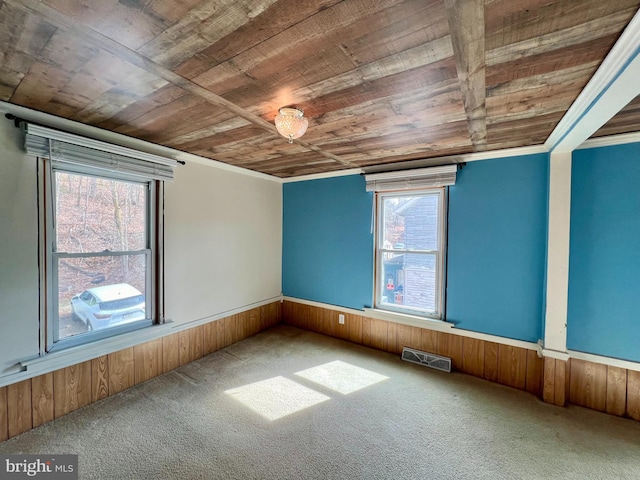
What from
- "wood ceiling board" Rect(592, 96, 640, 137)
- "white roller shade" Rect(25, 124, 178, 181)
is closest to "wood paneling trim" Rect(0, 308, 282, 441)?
"white roller shade" Rect(25, 124, 178, 181)

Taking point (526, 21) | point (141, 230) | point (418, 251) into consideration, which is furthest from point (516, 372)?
point (141, 230)

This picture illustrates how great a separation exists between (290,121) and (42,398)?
109 inches

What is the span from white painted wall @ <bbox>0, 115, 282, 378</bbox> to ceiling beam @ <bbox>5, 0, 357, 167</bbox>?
1.35m

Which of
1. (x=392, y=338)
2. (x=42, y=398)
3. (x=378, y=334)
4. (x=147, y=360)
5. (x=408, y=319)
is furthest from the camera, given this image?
(x=378, y=334)

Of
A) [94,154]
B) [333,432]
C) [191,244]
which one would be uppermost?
[94,154]

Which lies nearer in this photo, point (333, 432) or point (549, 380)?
point (333, 432)

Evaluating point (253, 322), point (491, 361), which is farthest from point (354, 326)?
point (491, 361)

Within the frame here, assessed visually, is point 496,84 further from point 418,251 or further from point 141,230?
point 141,230

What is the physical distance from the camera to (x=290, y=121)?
1.79 metres

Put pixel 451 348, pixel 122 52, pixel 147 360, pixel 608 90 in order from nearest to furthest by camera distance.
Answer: pixel 122 52 < pixel 608 90 < pixel 147 360 < pixel 451 348

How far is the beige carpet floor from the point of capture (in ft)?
5.55

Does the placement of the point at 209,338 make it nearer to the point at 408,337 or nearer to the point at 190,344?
the point at 190,344

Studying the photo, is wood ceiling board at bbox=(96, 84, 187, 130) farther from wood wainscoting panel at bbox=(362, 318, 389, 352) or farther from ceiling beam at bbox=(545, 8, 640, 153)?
wood wainscoting panel at bbox=(362, 318, 389, 352)

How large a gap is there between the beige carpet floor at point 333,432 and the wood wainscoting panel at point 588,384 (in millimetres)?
137
